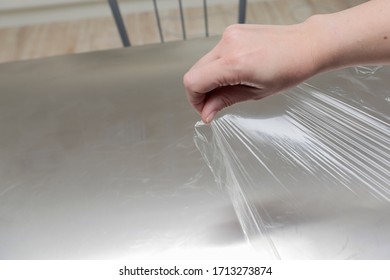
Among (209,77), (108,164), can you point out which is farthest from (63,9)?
(209,77)

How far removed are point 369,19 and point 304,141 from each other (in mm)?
178

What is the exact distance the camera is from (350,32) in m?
0.49

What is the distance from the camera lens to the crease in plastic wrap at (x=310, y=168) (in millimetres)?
486

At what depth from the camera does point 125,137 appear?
2.03 ft

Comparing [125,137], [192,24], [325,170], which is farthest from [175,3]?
[325,170]

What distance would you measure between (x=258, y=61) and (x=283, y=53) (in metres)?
0.03

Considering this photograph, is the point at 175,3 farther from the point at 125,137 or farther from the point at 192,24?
the point at 125,137

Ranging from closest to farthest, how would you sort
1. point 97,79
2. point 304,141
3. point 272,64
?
1. point 272,64
2. point 304,141
3. point 97,79

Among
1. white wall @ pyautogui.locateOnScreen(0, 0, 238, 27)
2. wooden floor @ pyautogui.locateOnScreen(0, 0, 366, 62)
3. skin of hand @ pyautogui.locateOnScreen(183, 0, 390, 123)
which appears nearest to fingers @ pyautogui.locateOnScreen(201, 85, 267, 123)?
skin of hand @ pyautogui.locateOnScreen(183, 0, 390, 123)

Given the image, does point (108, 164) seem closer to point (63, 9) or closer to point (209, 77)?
point (209, 77)

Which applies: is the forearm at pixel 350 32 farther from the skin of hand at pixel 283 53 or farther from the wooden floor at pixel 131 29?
the wooden floor at pixel 131 29

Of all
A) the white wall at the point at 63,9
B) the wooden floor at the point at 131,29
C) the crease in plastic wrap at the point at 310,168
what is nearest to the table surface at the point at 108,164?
the crease in plastic wrap at the point at 310,168

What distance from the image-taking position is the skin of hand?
462 millimetres

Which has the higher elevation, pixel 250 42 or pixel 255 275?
pixel 250 42
